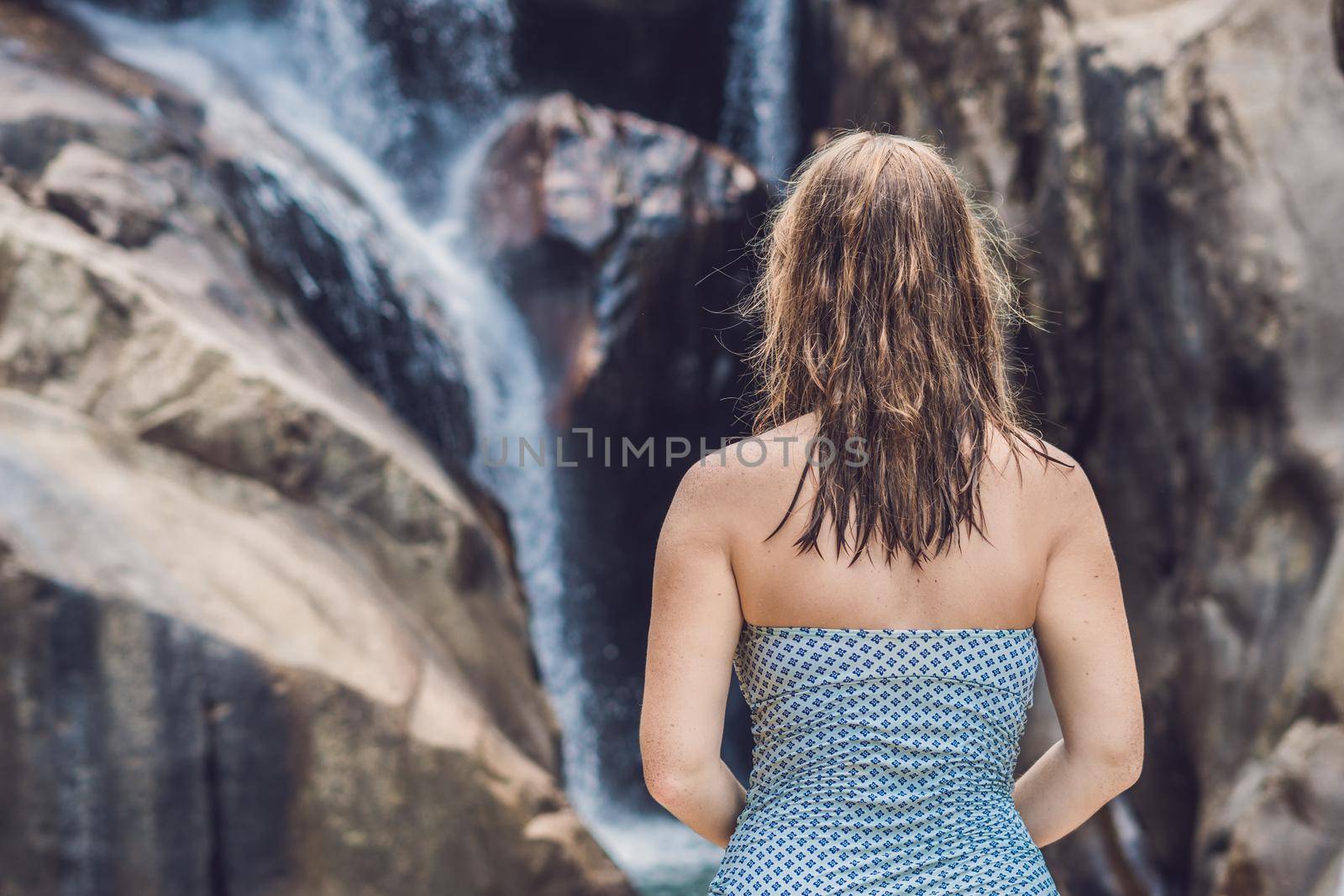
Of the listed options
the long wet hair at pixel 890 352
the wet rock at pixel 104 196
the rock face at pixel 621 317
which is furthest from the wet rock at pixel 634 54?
the long wet hair at pixel 890 352

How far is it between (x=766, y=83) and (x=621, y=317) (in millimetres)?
2857

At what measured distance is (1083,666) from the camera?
1.23 metres

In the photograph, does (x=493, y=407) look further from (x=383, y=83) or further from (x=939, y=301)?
(x=939, y=301)

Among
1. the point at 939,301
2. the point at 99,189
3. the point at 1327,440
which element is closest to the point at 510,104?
the point at 99,189

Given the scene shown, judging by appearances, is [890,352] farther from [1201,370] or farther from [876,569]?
[1201,370]

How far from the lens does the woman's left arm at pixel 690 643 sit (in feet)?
3.72

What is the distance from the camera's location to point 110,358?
11.2 ft

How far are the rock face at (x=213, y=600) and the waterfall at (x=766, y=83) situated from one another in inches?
185

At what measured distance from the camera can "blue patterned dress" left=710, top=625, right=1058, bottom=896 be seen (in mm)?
1134

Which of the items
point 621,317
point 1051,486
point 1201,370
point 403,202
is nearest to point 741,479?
point 1051,486

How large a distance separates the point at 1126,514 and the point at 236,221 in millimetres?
3893

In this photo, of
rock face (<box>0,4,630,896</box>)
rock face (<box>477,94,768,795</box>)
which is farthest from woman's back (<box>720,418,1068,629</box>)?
rock face (<box>477,94,768,795</box>)

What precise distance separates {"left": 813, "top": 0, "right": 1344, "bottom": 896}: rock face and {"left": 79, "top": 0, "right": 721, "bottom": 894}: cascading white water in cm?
242

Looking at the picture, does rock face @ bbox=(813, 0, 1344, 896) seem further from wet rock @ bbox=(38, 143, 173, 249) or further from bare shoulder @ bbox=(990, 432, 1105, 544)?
wet rock @ bbox=(38, 143, 173, 249)
